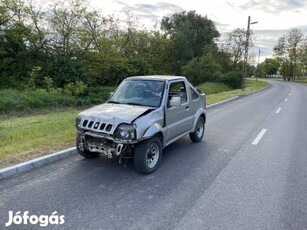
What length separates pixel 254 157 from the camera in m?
5.97

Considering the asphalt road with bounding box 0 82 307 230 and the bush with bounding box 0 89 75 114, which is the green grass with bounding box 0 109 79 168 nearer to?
the asphalt road with bounding box 0 82 307 230

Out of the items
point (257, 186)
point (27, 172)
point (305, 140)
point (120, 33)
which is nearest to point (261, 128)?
point (305, 140)

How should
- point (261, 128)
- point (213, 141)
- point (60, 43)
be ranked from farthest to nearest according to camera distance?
point (60, 43) < point (261, 128) < point (213, 141)

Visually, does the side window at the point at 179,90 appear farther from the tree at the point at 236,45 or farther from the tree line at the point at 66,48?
the tree at the point at 236,45

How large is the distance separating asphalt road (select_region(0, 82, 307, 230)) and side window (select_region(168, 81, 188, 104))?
1.32 metres

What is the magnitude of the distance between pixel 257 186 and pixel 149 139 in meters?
2.06

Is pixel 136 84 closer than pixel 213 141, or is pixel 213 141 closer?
pixel 136 84

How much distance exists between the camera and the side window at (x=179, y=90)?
19.9 feet

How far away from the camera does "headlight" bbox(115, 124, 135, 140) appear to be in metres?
4.48

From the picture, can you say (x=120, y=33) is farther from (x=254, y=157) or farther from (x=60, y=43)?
(x=254, y=157)

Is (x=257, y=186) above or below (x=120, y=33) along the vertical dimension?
below

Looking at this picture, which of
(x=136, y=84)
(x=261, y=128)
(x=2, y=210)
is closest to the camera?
(x=2, y=210)

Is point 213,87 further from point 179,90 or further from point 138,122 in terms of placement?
point 138,122

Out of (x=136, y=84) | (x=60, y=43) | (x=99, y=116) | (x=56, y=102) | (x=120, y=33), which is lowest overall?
(x=56, y=102)
